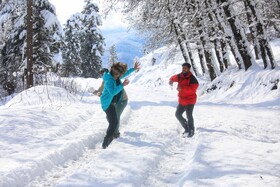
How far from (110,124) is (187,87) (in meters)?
2.14

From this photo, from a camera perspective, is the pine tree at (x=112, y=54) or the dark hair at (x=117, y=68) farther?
the pine tree at (x=112, y=54)

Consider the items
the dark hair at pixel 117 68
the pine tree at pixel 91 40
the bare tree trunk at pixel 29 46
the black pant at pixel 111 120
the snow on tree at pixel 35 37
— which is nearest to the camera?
the black pant at pixel 111 120

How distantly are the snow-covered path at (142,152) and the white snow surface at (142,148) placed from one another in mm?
14

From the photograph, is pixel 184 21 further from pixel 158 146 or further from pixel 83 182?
pixel 83 182

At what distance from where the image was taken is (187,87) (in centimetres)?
798

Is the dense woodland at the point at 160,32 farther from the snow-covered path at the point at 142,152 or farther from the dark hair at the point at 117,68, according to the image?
the dark hair at the point at 117,68

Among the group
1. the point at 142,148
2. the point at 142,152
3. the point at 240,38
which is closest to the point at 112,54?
the point at 240,38

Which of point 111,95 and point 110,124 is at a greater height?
point 111,95

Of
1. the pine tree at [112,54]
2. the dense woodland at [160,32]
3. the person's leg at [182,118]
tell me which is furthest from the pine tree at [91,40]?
the pine tree at [112,54]

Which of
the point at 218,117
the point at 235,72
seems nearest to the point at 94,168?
the point at 218,117

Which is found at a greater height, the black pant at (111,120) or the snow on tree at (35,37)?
the snow on tree at (35,37)

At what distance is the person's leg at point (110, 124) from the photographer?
275 inches

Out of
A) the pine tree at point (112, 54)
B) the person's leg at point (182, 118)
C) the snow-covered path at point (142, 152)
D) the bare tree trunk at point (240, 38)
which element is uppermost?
the pine tree at point (112, 54)

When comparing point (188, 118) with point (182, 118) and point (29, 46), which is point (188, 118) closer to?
point (182, 118)
